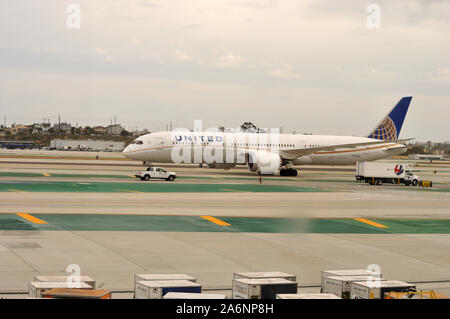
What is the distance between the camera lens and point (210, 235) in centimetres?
3148

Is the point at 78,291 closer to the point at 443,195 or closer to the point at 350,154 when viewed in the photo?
the point at 443,195

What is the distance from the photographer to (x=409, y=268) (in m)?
24.8

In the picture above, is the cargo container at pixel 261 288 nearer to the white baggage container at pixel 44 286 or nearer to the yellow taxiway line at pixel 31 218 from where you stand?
the white baggage container at pixel 44 286

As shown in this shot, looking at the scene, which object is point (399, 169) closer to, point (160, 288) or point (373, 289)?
point (373, 289)

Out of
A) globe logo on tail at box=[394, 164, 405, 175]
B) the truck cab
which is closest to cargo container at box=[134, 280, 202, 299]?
globe logo on tail at box=[394, 164, 405, 175]

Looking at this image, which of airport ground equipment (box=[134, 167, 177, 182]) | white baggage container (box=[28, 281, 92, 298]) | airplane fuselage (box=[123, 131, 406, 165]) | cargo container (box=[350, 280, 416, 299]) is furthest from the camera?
airplane fuselage (box=[123, 131, 406, 165])

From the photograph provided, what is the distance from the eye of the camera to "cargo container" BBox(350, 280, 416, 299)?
47.9 ft

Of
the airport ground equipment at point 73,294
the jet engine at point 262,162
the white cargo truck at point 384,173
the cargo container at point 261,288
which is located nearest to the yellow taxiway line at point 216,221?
the cargo container at point 261,288

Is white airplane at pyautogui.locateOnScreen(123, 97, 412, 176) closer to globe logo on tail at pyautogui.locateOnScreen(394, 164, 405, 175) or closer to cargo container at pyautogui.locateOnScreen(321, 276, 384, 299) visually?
globe logo on tail at pyautogui.locateOnScreen(394, 164, 405, 175)

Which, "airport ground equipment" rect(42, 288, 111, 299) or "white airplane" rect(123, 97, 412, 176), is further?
"white airplane" rect(123, 97, 412, 176)

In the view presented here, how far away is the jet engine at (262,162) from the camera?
7919 cm

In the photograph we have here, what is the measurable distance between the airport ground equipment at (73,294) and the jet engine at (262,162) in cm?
6603

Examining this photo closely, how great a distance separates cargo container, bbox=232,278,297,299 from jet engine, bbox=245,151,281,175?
63.8m
